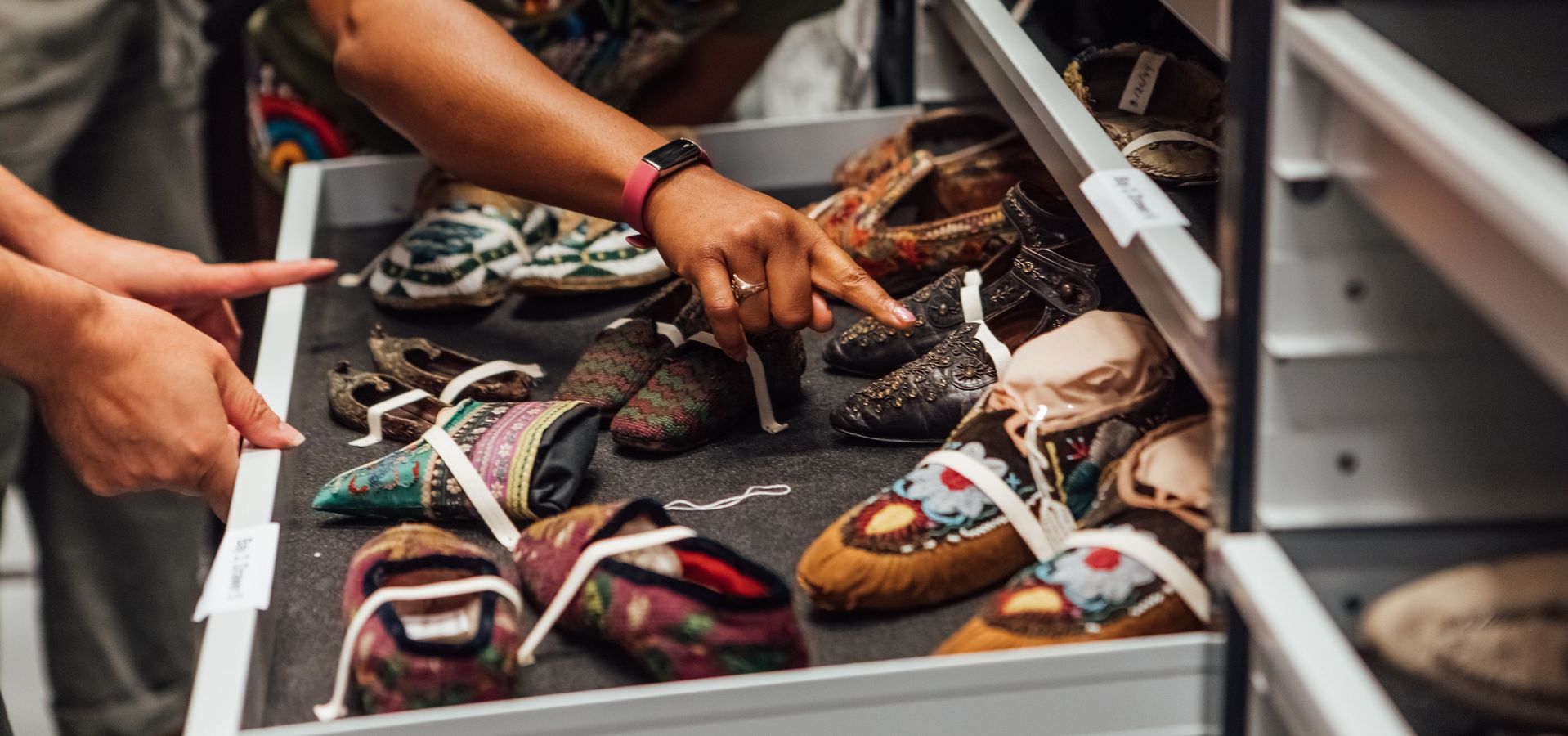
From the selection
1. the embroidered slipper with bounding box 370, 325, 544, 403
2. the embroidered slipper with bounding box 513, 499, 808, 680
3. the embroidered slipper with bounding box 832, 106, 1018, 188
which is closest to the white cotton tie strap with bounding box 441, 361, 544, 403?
the embroidered slipper with bounding box 370, 325, 544, 403

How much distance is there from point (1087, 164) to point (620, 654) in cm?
47

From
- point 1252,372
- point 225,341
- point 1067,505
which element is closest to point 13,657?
point 225,341

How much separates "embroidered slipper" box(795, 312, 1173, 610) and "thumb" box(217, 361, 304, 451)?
45 centimetres

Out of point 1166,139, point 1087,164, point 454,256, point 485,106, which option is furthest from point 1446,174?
point 454,256

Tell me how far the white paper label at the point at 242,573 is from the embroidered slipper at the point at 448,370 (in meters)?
0.27

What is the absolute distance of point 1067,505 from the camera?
0.95 m

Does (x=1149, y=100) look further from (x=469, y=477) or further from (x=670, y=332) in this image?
(x=469, y=477)

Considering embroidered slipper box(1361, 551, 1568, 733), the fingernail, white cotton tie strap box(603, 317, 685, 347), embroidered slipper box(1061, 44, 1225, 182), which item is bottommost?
white cotton tie strap box(603, 317, 685, 347)

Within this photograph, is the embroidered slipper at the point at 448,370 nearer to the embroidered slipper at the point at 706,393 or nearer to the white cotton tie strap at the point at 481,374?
the white cotton tie strap at the point at 481,374

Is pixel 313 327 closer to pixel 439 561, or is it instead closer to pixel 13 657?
pixel 439 561

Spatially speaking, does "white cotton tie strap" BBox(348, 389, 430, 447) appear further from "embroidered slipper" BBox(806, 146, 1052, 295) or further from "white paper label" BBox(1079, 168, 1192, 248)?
"white paper label" BBox(1079, 168, 1192, 248)

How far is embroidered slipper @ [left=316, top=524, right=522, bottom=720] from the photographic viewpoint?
0.80 m

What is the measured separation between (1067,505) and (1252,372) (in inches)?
9.6

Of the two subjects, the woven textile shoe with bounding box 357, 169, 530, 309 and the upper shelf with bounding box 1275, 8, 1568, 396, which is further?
the woven textile shoe with bounding box 357, 169, 530, 309
